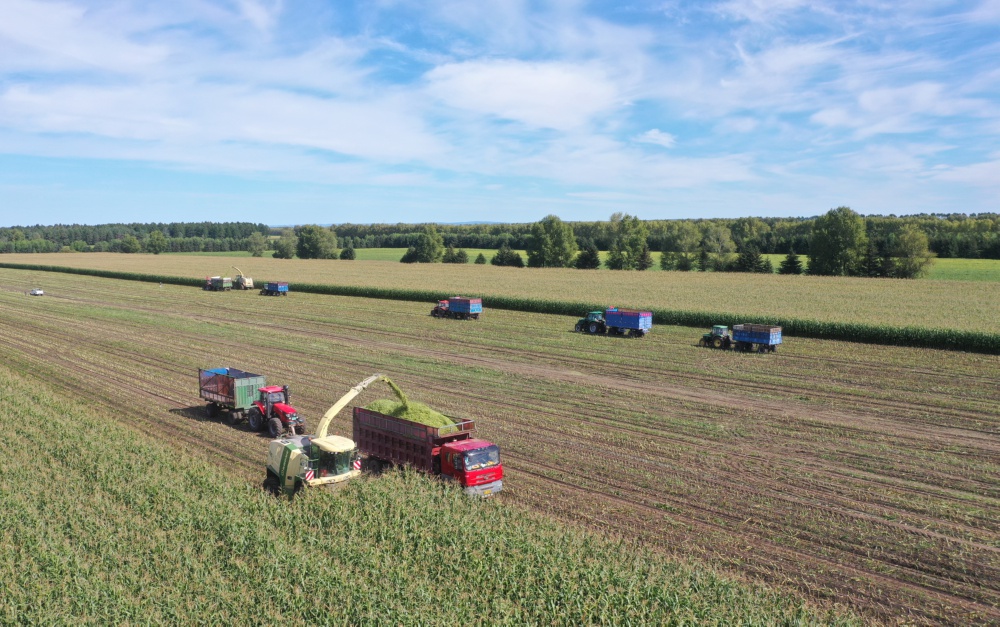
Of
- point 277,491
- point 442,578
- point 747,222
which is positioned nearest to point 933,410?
point 442,578

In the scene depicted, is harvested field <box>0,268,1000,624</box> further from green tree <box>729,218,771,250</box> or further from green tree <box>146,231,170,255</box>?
green tree <box>146,231,170,255</box>

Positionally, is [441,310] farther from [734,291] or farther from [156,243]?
[156,243]

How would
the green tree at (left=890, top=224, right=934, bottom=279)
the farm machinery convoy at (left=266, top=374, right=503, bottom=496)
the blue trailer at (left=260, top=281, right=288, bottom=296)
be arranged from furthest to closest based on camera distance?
the green tree at (left=890, top=224, right=934, bottom=279)
the blue trailer at (left=260, top=281, right=288, bottom=296)
the farm machinery convoy at (left=266, top=374, right=503, bottom=496)

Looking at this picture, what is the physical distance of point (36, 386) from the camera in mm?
30766

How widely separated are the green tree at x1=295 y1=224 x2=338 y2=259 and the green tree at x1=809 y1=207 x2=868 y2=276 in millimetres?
101194

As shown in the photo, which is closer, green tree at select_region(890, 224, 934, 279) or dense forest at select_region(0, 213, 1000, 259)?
green tree at select_region(890, 224, 934, 279)

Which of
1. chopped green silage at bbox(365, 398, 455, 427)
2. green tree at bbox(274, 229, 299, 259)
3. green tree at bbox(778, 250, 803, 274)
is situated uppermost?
green tree at bbox(274, 229, 299, 259)

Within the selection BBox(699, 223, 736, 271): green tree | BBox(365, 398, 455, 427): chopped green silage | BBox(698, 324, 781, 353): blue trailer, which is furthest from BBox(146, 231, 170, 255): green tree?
BBox(365, 398, 455, 427): chopped green silage

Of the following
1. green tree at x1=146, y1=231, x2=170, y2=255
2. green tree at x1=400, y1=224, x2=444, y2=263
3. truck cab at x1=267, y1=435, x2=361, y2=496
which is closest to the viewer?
truck cab at x1=267, y1=435, x2=361, y2=496

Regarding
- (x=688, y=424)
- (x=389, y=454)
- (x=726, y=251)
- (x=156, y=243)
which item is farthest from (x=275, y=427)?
(x=156, y=243)

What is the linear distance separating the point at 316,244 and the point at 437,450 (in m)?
140

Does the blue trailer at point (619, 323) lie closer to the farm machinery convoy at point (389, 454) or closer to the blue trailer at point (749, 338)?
the blue trailer at point (749, 338)

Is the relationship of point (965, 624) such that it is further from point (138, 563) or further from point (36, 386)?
point (36, 386)

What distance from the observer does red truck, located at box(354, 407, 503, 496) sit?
57.4ft
